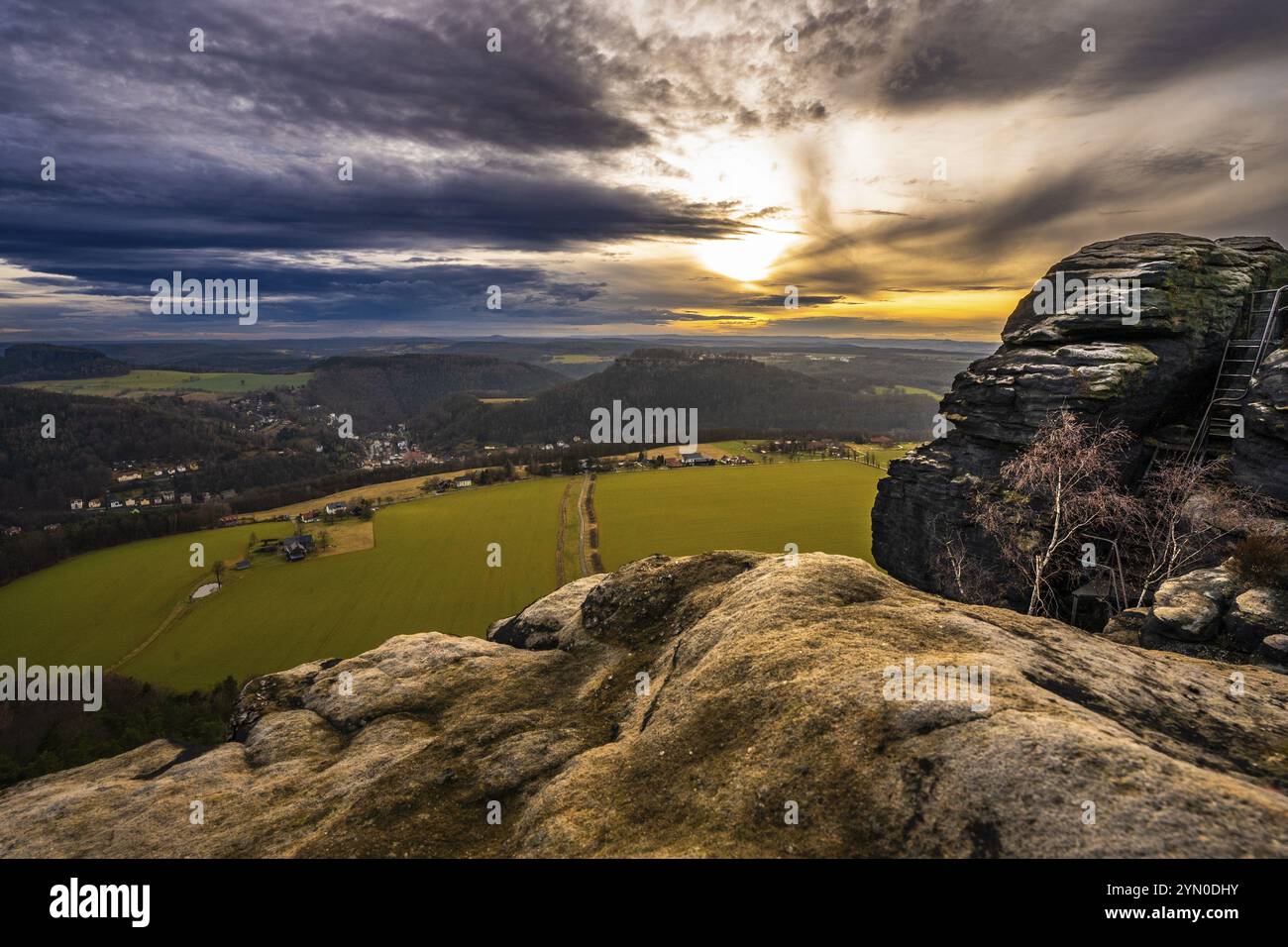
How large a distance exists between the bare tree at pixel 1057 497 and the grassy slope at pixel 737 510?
44.5 m

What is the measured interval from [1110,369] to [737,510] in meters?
74.9

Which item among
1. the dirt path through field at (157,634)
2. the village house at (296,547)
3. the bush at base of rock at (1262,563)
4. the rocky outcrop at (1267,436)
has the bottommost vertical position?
the dirt path through field at (157,634)

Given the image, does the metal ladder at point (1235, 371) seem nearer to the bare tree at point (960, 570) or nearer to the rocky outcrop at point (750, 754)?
the bare tree at point (960, 570)

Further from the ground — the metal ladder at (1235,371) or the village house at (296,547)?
the metal ladder at (1235,371)

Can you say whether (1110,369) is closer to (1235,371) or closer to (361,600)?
(1235,371)

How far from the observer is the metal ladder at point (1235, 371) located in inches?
1329

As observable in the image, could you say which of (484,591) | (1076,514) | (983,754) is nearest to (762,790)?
(983,754)

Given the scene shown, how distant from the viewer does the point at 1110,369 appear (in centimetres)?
3531

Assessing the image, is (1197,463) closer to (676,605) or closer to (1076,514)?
(1076,514)

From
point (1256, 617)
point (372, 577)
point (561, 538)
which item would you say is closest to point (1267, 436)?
point (1256, 617)

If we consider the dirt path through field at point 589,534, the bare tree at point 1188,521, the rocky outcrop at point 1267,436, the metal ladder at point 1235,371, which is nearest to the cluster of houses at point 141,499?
the dirt path through field at point 589,534

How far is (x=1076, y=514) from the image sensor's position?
30.4m

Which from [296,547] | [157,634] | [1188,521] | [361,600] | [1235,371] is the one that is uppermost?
[1235,371]

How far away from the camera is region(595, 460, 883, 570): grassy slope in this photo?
88500mm
